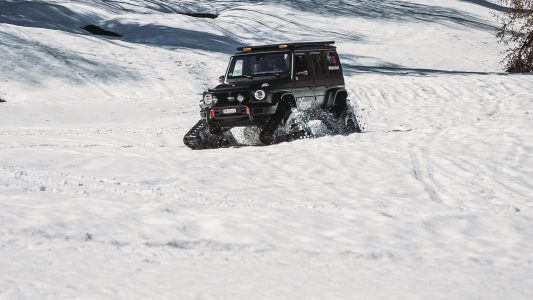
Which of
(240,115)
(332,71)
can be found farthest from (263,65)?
(332,71)

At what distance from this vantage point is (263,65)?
40.3 ft

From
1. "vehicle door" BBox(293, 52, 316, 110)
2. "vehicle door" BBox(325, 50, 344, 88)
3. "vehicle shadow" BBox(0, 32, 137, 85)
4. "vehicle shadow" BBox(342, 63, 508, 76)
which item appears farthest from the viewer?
"vehicle shadow" BBox(342, 63, 508, 76)

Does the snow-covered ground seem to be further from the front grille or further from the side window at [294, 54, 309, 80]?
the side window at [294, 54, 309, 80]

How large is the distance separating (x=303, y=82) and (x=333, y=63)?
1.29 meters

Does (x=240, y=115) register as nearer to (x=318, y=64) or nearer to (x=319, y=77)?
(x=319, y=77)

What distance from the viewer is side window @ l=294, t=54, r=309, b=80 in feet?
40.1

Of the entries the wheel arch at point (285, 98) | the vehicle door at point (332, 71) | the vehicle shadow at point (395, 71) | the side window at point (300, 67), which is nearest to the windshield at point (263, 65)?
the side window at point (300, 67)

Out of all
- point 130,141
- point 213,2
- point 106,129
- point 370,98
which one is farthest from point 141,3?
point 130,141

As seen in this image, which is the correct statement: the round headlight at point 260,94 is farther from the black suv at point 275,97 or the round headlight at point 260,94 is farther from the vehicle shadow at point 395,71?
the vehicle shadow at point 395,71

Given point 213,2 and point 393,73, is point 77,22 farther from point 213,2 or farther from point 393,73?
point 393,73

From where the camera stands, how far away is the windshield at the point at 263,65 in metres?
12.2

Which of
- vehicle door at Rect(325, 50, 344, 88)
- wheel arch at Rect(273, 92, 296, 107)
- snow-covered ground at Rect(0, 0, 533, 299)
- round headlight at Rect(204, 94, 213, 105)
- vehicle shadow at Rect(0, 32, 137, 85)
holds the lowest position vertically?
vehicle shadow at Rect(0, 32, 137, 85)

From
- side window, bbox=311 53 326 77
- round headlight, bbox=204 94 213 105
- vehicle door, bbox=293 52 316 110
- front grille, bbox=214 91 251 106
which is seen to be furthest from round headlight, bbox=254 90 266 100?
side window, bbox=311 53 326 77

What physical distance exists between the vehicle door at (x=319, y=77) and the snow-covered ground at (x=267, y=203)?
0.94 meters
